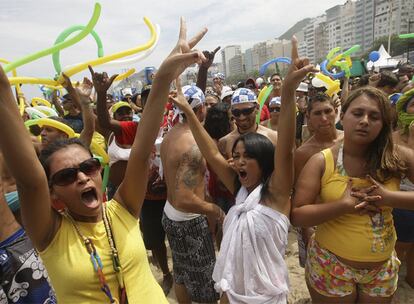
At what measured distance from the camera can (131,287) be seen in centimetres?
146

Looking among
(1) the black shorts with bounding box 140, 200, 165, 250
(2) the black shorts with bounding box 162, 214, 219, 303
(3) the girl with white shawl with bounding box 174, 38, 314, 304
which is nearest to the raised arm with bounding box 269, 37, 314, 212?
(3) the girl with white shawl with bounding box 174, 38, 314, 304

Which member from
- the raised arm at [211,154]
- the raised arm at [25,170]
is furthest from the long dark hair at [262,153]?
the raised arm at [25,170]

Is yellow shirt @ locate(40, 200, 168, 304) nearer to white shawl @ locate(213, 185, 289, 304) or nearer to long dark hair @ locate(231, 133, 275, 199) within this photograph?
white shawl @ locate(213, 185, 289, 304)

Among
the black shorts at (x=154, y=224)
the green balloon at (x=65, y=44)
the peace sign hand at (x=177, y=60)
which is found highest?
the green balloon at (x=65, y=44)

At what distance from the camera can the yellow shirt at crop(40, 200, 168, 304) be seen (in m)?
1.37

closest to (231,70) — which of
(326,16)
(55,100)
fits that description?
(326,16)

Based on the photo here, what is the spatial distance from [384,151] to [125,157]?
293cm

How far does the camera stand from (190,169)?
2.72m

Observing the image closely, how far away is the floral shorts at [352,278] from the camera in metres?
2.00

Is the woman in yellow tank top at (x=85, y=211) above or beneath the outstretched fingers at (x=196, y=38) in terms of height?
beneath

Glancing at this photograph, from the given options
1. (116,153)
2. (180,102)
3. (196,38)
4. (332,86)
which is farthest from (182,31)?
(332,86)

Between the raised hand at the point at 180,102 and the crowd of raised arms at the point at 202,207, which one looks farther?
the raised hand at the point at 180,102

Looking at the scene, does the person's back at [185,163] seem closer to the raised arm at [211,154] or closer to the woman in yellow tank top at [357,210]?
the raised arm at [211,154]

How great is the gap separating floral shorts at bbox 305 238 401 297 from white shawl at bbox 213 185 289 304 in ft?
1.01
